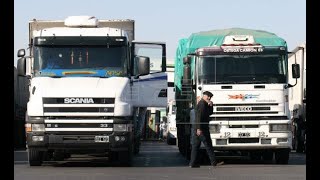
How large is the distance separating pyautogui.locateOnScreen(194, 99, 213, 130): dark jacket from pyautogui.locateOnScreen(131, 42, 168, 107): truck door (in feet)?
4.04

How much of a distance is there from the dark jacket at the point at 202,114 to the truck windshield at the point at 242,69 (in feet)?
3.28

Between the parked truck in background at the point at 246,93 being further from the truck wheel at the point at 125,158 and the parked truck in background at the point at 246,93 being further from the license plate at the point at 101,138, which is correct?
the license plate at the point at 101,138

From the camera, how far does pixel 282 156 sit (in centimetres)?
1897

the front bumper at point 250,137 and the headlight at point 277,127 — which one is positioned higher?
the headlight at point 277,127

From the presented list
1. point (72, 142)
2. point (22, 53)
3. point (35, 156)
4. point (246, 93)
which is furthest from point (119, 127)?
point (246, 93)

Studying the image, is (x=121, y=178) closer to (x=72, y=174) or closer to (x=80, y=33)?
(x=72, y=174)

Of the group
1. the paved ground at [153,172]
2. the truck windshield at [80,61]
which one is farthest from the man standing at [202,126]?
the truck windshield at [80,61]

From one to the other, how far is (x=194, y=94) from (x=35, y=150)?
14.6ft

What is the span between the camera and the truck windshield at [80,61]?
1717cm

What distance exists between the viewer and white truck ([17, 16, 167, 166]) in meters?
16.6

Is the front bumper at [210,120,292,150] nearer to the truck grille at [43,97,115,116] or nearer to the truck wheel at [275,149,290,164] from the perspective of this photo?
the truck wheel at [275,149,290,164]

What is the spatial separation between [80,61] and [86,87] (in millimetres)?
871

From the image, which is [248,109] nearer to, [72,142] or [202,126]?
[202,126]
